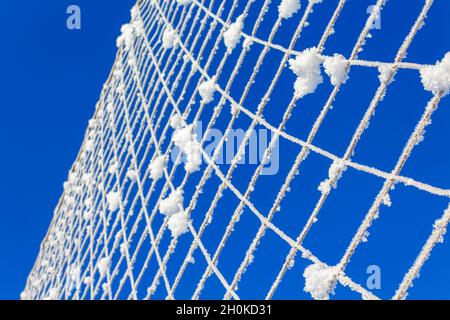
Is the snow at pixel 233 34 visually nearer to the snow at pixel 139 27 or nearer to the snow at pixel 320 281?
the snow at pixel 320 281

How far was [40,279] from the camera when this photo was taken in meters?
5.62

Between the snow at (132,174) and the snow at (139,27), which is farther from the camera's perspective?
the snow at (139,27)

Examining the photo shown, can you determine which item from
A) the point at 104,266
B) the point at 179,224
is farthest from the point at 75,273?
the point at 179,224

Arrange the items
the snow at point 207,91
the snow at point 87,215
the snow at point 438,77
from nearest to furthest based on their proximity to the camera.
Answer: the snow at point 438,77 → the snow at point 207,91 → the snow at point 87,215

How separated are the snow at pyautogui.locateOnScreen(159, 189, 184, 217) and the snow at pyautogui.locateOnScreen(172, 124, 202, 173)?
17 centimetres

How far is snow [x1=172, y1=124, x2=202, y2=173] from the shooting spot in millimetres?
2699

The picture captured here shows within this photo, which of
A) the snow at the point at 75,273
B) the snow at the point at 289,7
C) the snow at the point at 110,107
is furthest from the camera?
the snow at the point at 110,107

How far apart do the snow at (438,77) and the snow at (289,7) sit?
109cm

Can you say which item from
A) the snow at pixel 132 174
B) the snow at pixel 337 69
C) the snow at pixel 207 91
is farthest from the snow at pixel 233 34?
the snow at pixel 132 174

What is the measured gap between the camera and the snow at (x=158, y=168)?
3.16 metres

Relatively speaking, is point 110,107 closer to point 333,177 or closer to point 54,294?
point 54,294

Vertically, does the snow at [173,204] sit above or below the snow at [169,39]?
below

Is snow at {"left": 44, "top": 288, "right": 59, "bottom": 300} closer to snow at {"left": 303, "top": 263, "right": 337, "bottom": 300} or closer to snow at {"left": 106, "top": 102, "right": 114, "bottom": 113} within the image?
snow at {"left": 106, "top": 102, "right": 114, "bottom": 113}
